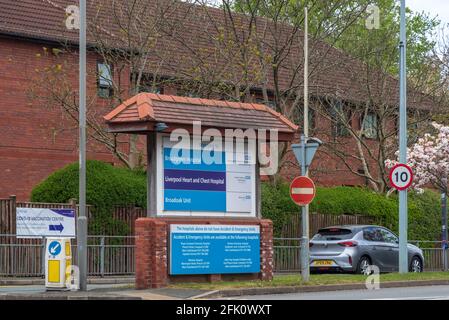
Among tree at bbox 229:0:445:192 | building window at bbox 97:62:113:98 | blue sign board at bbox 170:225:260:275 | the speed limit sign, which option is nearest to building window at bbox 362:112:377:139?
tree at bbox 229:0:445:192

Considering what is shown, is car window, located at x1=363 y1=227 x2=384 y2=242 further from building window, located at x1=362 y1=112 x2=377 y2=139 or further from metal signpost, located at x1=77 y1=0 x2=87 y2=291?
building window, located at x1=362 y1=112 x2=377 y2=139

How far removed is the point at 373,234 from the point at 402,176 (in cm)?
336

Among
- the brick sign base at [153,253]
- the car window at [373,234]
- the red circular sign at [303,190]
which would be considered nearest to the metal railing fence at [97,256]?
the car window at [373,234]

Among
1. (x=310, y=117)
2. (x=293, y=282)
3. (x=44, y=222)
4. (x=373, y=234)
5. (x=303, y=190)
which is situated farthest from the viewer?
(x=310, y=117)

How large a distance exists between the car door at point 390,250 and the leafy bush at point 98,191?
311 inches

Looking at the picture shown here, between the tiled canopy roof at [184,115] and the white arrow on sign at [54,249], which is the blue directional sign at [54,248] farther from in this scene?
the tiled canopy roof at [184,115]

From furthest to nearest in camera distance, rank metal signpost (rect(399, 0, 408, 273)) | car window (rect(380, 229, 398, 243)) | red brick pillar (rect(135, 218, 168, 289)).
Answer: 1. car window (rect(380, 229, 398, 243))
2. metal signpost (rect(399, 0, 408, 273))
3. red brick pillar (rect(135, 218, 168, 289))

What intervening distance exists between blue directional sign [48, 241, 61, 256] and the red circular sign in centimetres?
522

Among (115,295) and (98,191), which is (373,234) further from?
(115,295)

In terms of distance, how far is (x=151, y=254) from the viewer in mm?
21016

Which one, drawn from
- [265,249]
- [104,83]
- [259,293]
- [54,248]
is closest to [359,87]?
[104,83]

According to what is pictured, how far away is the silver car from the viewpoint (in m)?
28.2

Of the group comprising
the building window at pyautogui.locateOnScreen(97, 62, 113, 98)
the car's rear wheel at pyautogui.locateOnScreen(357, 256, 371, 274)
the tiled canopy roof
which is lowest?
the car's rear wheel at pyautogui.locateOnScreen(357, 256, 371, 274)

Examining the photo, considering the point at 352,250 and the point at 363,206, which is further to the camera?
the point at 363,206
